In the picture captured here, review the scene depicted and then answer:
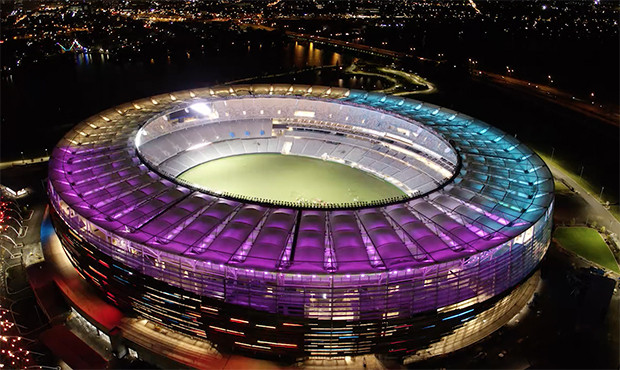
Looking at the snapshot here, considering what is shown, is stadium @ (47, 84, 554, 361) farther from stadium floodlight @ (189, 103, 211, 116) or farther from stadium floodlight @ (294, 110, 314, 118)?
stadium floodlight @ (294, 110, 314, 118)

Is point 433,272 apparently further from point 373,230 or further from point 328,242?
point 328,242

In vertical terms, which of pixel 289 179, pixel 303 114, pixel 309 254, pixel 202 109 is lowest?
pixel 289 179

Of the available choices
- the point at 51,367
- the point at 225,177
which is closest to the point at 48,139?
the point at 225,177

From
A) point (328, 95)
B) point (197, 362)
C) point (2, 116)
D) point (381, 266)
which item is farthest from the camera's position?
point (2, 116)

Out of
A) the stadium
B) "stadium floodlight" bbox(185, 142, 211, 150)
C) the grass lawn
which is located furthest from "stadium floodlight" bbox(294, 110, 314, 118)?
the grass lawn

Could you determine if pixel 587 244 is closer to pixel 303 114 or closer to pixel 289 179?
pixel 289 179

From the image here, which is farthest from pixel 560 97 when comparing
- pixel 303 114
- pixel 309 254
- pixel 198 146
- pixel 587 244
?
pixel 309 254
